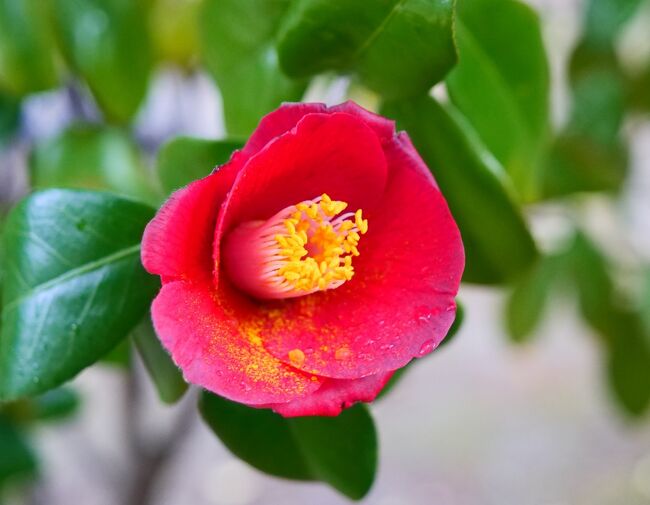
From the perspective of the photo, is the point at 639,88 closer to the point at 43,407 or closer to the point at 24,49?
the point at 24,49

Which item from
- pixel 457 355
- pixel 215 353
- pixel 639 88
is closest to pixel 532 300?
pixel 639 88

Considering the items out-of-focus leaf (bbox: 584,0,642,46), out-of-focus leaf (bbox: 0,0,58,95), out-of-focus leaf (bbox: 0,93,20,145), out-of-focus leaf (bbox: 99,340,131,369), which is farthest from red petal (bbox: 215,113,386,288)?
out-of-focus leaf (bbox: 584,0,642,46)

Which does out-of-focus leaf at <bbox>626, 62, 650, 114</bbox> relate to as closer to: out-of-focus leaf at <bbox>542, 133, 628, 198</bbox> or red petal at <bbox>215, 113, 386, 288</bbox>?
out-of-focus leaf at <bbox>542, 133, 628, 198</bbox>

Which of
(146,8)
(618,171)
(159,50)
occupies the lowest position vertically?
(618,171)

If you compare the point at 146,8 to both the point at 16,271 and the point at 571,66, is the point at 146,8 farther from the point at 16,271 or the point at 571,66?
the point at 571,66

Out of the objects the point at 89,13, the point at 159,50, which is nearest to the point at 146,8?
the point at 89,13

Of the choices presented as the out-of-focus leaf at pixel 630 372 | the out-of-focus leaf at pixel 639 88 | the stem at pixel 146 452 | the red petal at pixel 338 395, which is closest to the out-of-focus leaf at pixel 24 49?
the red petal at pixel 338 395

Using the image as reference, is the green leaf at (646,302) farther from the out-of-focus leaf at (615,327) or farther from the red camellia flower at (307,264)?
the red camellia flower at (307,264)

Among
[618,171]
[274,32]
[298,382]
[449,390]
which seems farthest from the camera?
[449,390]
